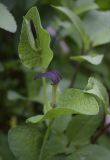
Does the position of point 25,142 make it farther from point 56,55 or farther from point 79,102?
point 56,55

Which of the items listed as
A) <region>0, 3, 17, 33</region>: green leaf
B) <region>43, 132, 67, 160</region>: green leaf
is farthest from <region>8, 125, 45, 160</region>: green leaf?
<region>0, 3, 17, 33</region>: green leaf

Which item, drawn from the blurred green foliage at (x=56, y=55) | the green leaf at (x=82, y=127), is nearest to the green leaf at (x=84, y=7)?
the blurred green foliage at (x=56, y=55)

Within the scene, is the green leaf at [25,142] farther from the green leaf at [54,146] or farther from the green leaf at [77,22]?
the green leaf at [77,22]

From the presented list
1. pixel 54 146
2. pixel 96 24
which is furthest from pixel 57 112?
pixel 96 24

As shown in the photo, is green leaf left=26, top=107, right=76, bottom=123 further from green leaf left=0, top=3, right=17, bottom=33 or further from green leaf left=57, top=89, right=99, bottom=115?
green leaf left=0, top=3, right=17, bottom=33

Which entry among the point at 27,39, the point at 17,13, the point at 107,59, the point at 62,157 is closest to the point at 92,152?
the point at 62,157
